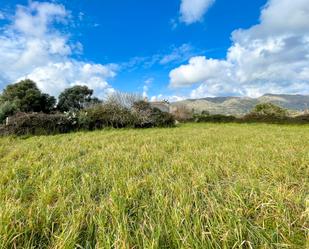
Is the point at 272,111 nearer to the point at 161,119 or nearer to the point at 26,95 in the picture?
the point at 161,119

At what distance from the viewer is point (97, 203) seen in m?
2.67

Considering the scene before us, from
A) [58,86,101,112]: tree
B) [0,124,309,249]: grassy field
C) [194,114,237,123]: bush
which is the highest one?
[58,86,101,112]: tree

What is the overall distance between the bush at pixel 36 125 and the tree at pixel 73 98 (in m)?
18.9

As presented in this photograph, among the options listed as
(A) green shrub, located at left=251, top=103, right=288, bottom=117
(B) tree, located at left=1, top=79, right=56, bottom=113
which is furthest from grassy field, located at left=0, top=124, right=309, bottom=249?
(B) tree, located at left=1, top=79, right=56, bottom=113

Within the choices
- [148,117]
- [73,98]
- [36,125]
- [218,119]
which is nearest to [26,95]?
[73,98]

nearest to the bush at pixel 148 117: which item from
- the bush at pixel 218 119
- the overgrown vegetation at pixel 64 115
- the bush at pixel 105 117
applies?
the overgrown vegetation at pixel 64 115

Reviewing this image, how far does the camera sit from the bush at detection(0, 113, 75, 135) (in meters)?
12.0

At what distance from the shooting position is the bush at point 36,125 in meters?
12.0

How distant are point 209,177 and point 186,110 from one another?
132 feet

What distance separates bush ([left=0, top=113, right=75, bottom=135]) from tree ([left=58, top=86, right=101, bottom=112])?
1893 centimetres

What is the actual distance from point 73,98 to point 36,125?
22062mm

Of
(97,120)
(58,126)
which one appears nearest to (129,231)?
(58,126)

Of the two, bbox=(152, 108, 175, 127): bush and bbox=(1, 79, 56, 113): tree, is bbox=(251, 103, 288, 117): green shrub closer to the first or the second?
bbox=(152, 108, 175, 127): bush

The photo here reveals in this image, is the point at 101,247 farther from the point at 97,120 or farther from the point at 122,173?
the point at 97,120
